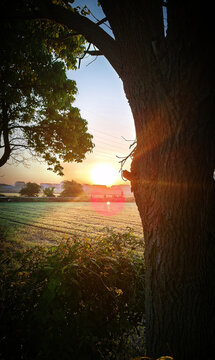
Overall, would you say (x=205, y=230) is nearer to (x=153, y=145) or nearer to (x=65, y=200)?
(x=153, y=145)

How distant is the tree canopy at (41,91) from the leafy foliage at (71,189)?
35.2m

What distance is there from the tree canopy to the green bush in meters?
3.32

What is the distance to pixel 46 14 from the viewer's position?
1815 mm

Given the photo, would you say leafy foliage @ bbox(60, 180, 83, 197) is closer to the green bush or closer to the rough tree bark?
the green bush

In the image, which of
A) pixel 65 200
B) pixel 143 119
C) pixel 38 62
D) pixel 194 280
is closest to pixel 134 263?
pixel 194 280

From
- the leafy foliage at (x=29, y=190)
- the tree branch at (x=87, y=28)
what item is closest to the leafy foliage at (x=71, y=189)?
the leafy foliage at (x=29, y=190)

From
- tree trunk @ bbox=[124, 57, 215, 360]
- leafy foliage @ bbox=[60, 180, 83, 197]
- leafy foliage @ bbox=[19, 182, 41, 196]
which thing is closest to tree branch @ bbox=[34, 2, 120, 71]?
tree trunk @ bbox=[124, 57, 215, 360]

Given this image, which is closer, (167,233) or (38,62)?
(167,233)

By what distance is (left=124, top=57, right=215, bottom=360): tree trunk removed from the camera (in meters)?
1.32

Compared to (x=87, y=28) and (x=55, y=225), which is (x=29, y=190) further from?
Result: (x=87, y=28)

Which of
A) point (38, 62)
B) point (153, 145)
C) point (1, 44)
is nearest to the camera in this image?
point (153, 145)

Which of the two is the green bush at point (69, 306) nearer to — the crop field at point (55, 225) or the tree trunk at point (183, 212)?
the tree trunk at point (183, 212)

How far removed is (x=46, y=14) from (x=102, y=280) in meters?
3.07

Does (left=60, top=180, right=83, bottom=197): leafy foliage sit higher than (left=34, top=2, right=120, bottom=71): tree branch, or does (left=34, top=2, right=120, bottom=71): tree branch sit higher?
(left=34, top=2, right=120, bottom=71): tree branch
